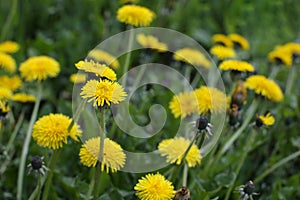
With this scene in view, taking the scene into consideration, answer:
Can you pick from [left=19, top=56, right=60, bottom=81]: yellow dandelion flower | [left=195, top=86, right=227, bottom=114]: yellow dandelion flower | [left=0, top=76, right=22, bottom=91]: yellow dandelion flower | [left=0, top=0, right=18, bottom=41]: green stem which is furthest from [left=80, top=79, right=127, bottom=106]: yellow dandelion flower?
[left=0, top=0, right=18, bottom=41]: green stem

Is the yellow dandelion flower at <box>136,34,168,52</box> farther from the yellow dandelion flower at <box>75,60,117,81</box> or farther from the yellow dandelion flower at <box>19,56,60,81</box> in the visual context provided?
the yellow dandelion flower at <box>75,60,117,81</box>

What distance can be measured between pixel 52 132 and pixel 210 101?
0.61m

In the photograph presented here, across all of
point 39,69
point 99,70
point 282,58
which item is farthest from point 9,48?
point 282,58

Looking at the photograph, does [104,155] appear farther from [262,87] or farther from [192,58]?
[192,58]

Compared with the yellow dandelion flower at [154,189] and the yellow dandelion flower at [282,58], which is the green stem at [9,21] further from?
the yellow dandelion flower at [154,189]

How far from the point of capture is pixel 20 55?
2.65 m

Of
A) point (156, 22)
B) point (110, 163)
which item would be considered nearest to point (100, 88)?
point (110, 163)

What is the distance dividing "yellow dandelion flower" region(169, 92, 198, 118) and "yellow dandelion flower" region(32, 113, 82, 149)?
18.6 inches

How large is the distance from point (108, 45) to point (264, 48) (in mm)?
1017

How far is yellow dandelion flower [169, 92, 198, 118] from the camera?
1.92 m

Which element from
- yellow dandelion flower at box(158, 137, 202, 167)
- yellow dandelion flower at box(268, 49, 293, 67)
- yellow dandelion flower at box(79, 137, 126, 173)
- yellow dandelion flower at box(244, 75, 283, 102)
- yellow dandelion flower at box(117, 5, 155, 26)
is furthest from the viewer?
yellow dandelion flower at box(268, 49, 293, 67)

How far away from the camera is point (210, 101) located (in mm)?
1867

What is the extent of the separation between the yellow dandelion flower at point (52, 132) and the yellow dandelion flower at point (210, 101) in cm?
50

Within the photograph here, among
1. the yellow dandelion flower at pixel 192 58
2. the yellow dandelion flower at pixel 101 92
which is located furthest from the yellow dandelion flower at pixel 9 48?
the yellow dandelion flower at pixel 101 92
